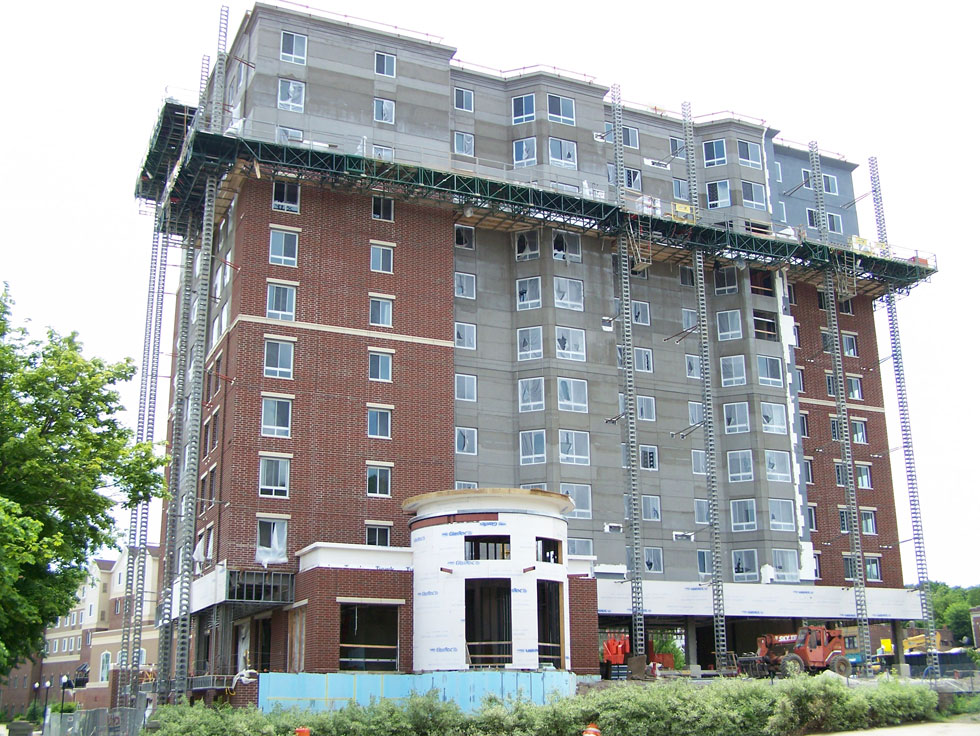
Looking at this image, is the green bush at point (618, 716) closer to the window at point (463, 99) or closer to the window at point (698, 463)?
the window at point (698, 463)

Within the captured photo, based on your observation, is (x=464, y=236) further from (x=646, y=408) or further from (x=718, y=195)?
(x=718, y=195)

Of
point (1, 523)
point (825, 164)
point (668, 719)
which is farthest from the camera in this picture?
point (825, 164)

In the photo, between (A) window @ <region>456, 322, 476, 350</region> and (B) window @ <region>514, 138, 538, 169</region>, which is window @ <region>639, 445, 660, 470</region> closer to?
(A) window @ <region>456, 322, 476, 350</region>

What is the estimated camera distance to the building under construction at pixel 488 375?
157 feet

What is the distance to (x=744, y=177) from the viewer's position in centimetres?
6844

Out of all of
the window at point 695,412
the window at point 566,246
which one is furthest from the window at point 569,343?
the window at point 695,412

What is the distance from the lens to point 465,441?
188ft

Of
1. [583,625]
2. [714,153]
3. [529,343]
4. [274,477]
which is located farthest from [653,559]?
[714,153]

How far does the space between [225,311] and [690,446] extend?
27.8m

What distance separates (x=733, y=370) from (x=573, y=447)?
1282 centimetres

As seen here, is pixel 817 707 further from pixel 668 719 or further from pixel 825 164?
pixel 825 164

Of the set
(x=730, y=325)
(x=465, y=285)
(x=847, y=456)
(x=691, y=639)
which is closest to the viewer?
(x=465, y=285)

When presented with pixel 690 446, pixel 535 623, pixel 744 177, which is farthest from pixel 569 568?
pixel 744 177

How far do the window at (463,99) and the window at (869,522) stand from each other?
35.5m
